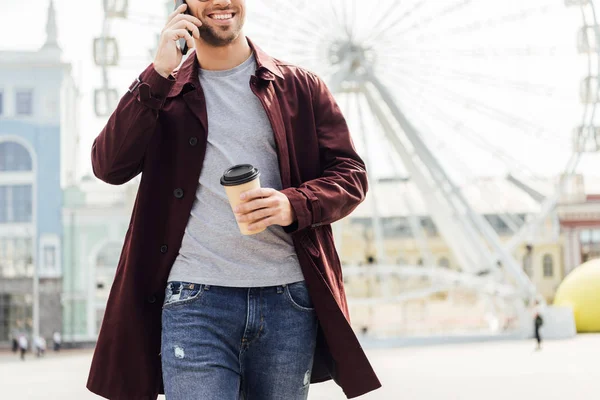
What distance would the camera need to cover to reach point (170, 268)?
106 inches

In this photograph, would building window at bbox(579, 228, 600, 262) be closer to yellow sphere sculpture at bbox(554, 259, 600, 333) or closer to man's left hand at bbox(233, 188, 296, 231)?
yellow sphere sculpture at bbox(554, 259, 600, 333)

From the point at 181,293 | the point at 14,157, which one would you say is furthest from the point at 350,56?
the point at 14,157

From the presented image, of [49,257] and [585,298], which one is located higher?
[49,257]

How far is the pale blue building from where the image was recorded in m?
40.0

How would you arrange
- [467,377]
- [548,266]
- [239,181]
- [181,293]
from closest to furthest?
[239,181] → [181,293] → [467,377] → [548,266]

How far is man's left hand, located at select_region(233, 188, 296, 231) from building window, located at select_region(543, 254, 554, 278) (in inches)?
2473

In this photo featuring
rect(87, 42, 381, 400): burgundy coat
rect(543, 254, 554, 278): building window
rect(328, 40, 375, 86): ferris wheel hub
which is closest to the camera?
rect(87, 42, 381, 400): burgundy coat

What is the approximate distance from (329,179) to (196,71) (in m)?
0.47

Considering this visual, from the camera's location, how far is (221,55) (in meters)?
2.84

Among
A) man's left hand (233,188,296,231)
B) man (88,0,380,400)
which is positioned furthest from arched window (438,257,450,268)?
man's left hand (233,188,296,231)

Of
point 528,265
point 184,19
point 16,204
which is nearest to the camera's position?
point 184,19

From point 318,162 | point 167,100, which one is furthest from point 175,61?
point 318,162

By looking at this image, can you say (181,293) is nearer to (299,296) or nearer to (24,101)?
(299,296)

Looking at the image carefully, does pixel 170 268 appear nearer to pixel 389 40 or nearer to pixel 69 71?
pixel 389 40
